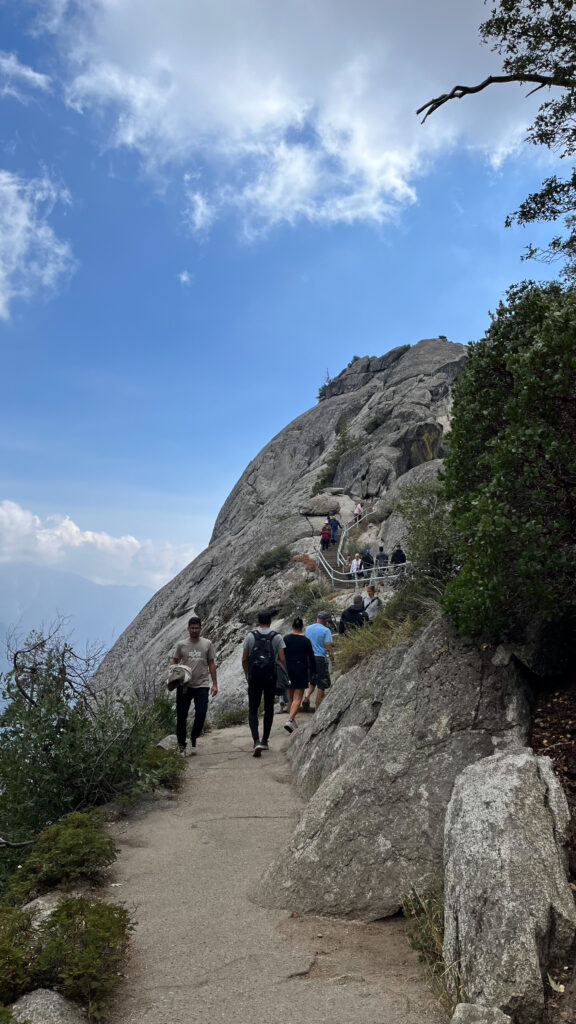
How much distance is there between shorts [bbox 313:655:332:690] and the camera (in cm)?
1120

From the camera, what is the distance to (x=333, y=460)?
42.9 metres

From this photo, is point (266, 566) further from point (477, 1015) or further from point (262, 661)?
point (477, 1015)

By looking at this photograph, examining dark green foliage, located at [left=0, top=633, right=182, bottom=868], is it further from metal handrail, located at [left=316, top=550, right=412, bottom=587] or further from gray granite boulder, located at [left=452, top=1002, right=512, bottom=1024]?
metal handrail, located at [left=316, top=550, right=412, bottom=587]

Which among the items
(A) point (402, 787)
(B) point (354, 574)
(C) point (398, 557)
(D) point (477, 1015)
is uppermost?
(C) point (398, 557)

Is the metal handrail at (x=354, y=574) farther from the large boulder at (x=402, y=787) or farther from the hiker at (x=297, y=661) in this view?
the large boulder at (x=402, y=787)

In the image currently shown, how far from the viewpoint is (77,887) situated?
515 centimetres

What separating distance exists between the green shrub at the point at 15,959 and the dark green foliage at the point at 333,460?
3666cm

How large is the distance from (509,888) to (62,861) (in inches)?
137

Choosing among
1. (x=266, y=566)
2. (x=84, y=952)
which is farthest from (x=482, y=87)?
(x=266, y=566)

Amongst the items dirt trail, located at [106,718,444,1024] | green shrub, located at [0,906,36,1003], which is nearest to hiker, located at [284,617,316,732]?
dirt trail, located at [106,718,444,1024]

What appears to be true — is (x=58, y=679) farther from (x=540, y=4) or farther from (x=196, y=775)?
(x=540, y=4)

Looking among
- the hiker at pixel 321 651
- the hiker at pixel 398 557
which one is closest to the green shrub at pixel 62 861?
the hiker at pixel 321 651

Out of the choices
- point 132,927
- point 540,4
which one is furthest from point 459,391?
point 540,4

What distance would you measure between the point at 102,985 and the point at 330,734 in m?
4.24
